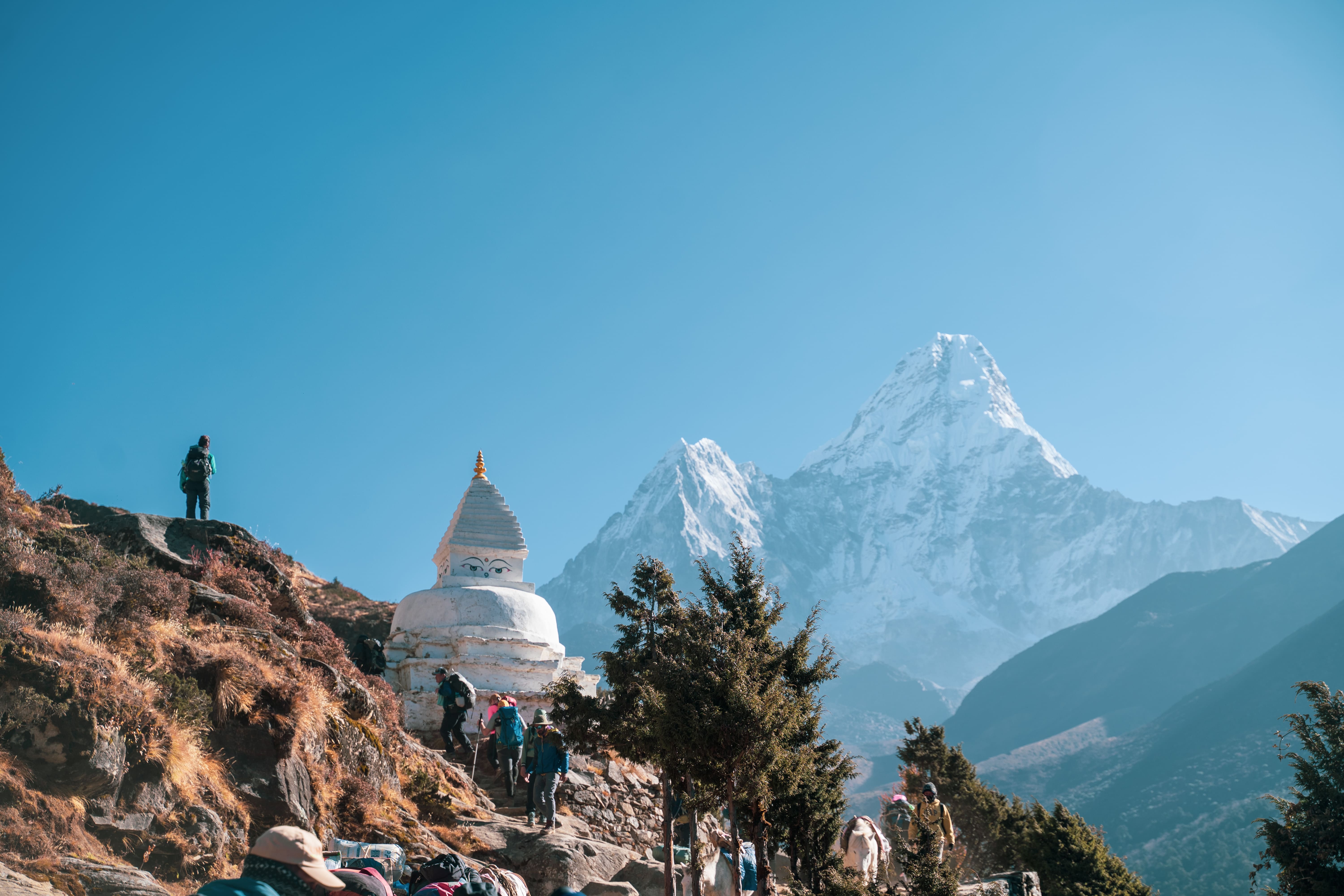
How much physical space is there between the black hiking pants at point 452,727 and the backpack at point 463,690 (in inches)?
9.3

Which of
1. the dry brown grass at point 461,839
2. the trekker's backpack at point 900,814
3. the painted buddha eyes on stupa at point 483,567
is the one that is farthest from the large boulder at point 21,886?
the painted buddha eyes on stupa at point 483,567

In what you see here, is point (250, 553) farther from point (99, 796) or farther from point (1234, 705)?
point (1234, 705)

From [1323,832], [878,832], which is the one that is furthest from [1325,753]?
[878,832]

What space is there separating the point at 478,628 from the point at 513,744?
974 cm

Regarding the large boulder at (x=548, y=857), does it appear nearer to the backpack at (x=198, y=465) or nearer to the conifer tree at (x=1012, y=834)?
the conifer tree at (x=1012, y=834)

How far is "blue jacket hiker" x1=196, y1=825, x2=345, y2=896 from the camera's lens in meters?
5.81

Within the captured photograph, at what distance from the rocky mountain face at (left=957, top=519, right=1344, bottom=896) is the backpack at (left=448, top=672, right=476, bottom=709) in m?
14.3

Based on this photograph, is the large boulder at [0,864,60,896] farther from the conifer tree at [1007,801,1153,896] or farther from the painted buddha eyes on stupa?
the painted buddha eyes on stupa

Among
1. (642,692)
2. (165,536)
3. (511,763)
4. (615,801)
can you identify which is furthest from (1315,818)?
(165,536)

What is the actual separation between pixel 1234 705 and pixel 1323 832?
130m

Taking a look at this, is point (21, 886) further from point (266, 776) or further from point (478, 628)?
point (478, 628)

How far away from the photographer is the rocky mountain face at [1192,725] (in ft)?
322

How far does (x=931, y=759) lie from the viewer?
28.0 meters

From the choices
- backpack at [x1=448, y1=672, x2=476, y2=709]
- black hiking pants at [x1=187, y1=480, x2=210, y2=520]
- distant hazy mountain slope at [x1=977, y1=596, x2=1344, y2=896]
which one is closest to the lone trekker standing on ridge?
black hiking pants at [x1=187, y1=480, x2=210, y2=520]
